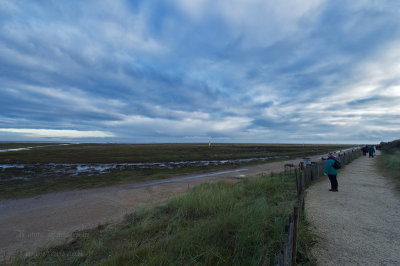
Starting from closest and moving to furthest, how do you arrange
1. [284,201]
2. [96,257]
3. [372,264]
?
[372,264], [96,257], [284,201]

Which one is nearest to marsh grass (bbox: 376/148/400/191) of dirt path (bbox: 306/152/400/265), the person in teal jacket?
the person in teal jacket

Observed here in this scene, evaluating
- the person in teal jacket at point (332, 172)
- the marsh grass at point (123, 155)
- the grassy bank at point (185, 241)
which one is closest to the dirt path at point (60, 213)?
the grassy bank at point (185, 241)

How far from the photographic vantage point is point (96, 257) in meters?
4.15

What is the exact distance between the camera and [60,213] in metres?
8.45

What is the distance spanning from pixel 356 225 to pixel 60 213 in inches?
427

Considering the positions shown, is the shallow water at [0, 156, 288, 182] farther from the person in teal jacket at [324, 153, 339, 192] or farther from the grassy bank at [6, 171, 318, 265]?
the person in teal jacket at [324, 153, 339, 192]

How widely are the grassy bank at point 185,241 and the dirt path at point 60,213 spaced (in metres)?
1.18

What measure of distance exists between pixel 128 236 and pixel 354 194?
847 cm

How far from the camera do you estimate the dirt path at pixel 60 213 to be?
6086 mm

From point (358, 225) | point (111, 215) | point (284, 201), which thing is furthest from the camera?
point (111, 215)

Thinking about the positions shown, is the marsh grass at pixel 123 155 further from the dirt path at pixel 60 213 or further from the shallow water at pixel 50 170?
the dirt path at pixel 60 213

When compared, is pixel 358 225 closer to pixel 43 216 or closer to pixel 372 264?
pixel 372 264

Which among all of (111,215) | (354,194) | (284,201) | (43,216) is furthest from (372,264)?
(43,216)

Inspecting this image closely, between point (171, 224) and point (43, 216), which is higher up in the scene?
point (171, 224)
